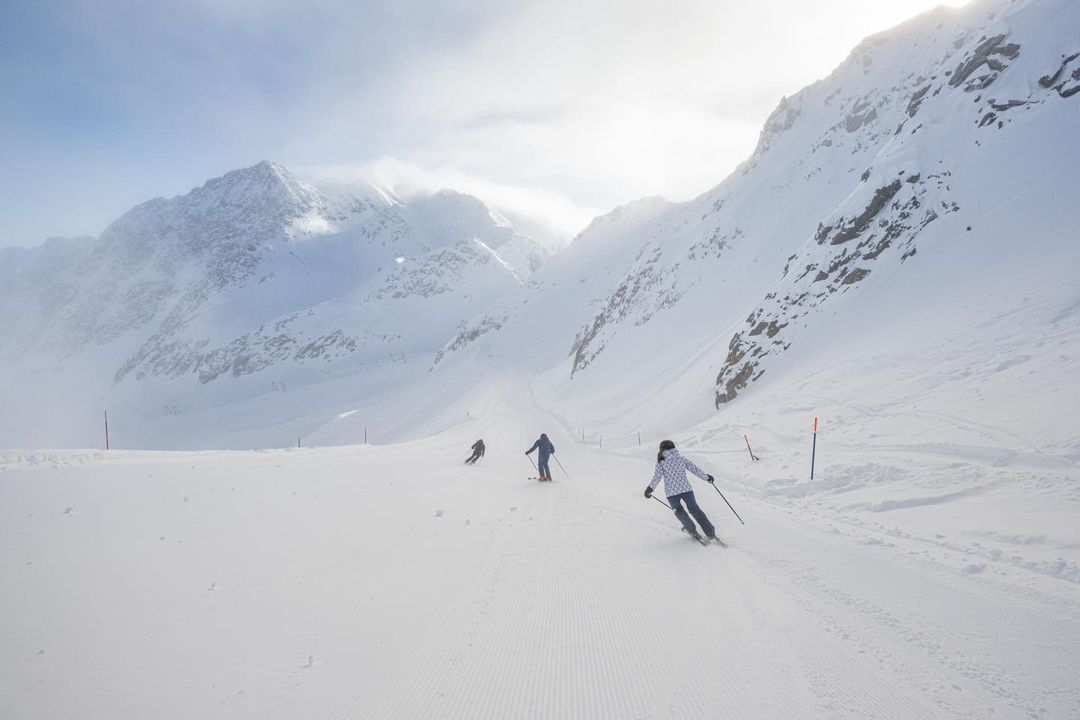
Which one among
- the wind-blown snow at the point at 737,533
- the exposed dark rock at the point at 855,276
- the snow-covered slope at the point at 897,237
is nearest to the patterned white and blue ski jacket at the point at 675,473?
the wind-blown snow at the point at 737,533

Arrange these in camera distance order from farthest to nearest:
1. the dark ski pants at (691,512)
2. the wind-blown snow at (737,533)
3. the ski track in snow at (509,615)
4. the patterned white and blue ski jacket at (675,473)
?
the patterned white and blue ski jacket at (675,473) → the dark ski pants at (691,512) → the wind-blown snow at (737,533) → the ski track in snow at (509,615)

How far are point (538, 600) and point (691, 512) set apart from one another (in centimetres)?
332

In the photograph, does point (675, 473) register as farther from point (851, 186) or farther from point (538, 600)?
point (851, 186)

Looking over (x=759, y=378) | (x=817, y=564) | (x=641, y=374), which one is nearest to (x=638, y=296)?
(x=641, y=374)

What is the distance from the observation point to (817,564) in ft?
20.3

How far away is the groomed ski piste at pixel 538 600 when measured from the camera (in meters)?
3.50

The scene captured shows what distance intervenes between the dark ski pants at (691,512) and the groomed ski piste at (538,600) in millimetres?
291

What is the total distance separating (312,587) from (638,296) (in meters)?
67.7

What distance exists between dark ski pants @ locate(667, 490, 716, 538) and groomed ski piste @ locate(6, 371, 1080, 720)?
0.29m

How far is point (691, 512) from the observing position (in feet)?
24.8

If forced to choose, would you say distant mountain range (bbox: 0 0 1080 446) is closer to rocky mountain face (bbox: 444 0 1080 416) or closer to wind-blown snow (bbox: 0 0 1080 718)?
rocky mountain face (bbox: 444 0 1080 416)

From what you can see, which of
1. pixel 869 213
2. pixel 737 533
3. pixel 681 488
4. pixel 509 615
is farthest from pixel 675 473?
pixel 869 213

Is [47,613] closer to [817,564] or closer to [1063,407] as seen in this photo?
[817,564]

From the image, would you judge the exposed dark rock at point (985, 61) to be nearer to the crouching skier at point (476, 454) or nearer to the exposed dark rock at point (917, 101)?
the exposed dark rock at point (917, 101)
